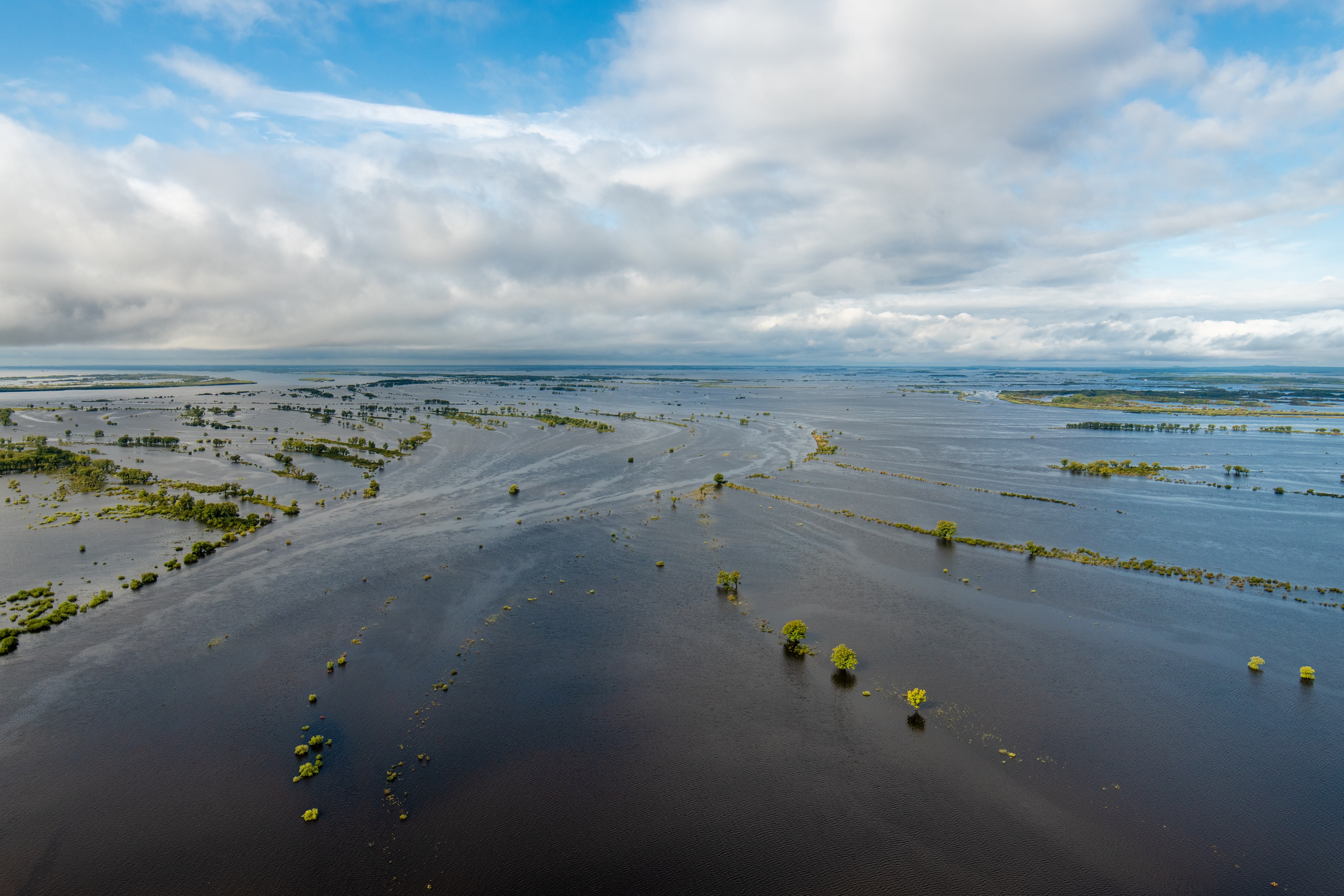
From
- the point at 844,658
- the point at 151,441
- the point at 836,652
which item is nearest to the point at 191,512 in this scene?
the point at 151,441

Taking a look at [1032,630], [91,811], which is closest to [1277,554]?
[1032,630]

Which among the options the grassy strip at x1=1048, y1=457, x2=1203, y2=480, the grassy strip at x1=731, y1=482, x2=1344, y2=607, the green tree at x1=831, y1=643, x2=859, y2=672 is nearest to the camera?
the green tree at x1=831, y1=643, x2=859, y2=672

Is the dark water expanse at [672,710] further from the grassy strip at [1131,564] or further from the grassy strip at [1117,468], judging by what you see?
the grassy strip at [1117,468]

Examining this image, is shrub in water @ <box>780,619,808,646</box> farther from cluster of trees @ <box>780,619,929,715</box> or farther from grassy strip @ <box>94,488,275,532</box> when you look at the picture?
grassy strip @ <box>94,488,275,532</box>

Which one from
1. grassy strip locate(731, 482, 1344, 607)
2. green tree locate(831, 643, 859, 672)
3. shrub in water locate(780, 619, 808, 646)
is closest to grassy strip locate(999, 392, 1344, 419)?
grassy strip locate(731, 482, 1344, 607)

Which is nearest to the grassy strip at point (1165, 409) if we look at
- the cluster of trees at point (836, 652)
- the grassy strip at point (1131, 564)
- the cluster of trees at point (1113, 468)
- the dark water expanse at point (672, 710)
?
the cluster of trees at point (1113, 468)

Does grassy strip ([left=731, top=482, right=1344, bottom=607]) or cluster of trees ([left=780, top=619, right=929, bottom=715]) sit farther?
grassy strip ([left=731, top=482, right=1344, bottom=607])

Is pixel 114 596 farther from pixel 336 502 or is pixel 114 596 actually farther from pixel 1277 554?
pixel 1277 554
